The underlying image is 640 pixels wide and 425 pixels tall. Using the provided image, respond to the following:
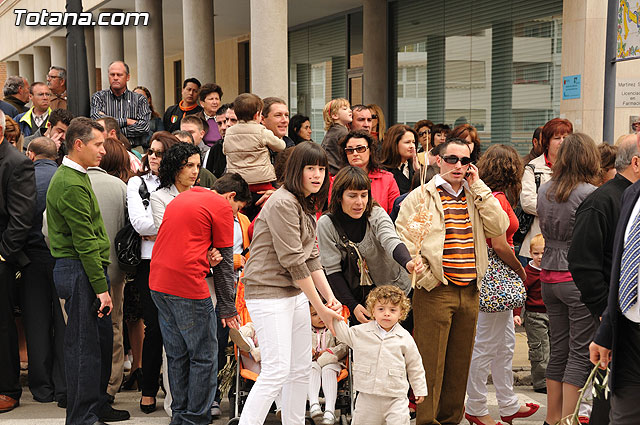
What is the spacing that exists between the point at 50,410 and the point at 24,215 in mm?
1699

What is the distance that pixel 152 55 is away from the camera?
1961 centimetres

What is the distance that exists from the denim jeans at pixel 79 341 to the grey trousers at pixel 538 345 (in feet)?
12.7

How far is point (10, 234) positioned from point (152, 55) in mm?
13384

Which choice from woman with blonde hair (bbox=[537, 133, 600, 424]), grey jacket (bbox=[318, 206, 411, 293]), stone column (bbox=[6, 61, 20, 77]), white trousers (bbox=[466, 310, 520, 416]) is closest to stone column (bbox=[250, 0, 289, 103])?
grey jacket (bbox=[318, 206, 411, 293])

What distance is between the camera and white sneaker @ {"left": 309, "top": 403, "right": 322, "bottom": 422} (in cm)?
627

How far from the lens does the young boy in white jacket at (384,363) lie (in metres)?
5.44

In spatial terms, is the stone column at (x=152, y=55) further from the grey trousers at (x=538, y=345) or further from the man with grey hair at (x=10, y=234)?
the grey trousers at (x=538, y=345)

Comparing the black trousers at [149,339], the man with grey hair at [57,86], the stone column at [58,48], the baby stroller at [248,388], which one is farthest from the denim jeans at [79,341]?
the stone column at [58,48]

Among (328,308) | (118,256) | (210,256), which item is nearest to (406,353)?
(328,308)

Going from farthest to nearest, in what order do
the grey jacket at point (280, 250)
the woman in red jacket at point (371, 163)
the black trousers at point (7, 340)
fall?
the woman in red jacket at point (371, 163)
the black trousers at point (7, 340)
the grey jacket at point (280, 250)

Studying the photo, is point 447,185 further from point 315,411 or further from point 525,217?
point 525,217

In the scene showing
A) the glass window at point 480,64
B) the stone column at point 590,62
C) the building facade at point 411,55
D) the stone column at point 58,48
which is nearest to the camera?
the stone column at point 590,62

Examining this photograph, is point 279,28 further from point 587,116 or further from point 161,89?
point 161,89

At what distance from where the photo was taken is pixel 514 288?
6195 mm
